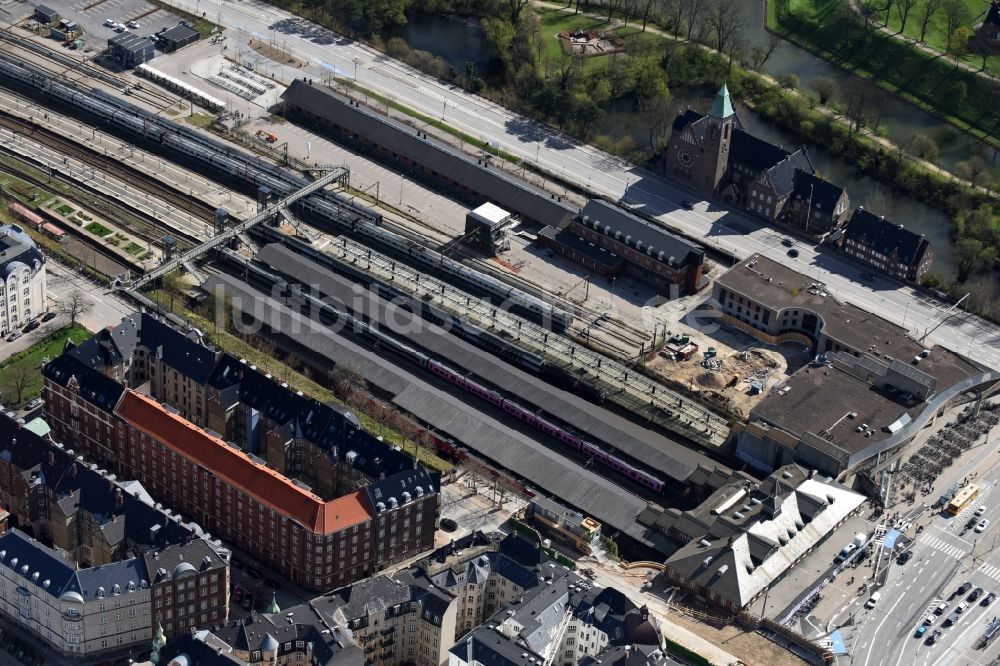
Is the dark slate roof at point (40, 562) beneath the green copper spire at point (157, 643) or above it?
above

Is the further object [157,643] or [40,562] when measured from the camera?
[40,562]

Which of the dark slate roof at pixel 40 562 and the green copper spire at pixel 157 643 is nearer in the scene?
the green copper spire at pixel 157 643

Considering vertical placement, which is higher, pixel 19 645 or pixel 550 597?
pixel 550 597

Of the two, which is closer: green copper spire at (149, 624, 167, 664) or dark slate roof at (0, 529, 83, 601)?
green copper spire at (149, 624, 167, 664)

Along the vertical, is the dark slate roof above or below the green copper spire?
above

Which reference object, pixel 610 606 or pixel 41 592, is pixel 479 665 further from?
pixel 41 592

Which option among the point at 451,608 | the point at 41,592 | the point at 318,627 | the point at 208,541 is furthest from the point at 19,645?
the point at 451,608

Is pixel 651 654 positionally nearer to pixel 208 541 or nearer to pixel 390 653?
pixel 390 653

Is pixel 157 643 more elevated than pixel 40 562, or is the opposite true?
pixel 40 562

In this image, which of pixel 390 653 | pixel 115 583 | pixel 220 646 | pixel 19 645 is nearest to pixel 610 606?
pixel 390 653

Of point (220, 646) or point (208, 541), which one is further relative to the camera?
point (208, 541)
